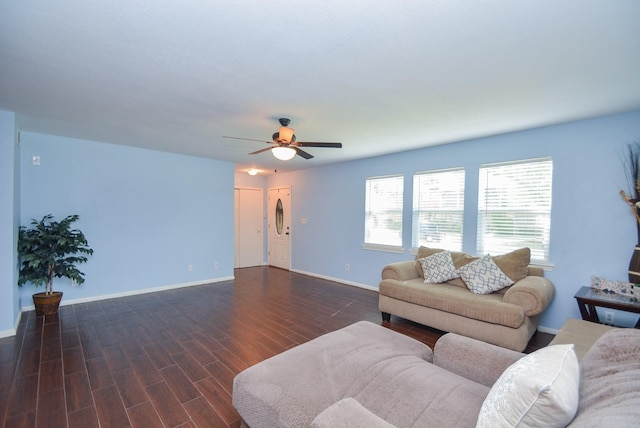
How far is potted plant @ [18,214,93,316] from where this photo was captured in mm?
3588

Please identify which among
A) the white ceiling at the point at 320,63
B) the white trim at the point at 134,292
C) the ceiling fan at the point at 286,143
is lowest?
the white trim at the point at 134,292

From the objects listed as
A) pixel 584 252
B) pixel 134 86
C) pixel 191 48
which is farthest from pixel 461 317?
pixel 134 86

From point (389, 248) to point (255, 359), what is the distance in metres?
3.04

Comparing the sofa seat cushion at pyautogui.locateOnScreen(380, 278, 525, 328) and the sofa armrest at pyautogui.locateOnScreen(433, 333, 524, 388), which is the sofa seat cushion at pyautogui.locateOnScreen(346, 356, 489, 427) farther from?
the sofa seat cushion at pyautogui.locateOnScreen(380, 278, 525, 328)

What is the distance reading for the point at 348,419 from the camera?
107cm

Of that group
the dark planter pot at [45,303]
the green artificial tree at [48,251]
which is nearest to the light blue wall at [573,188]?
the green artificial tree at [48,251]

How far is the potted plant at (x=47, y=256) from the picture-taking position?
3588 millimetres

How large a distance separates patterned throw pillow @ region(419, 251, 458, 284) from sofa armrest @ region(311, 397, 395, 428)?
286 centimetres

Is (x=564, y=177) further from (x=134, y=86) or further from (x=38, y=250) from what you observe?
(x=38, y=250)

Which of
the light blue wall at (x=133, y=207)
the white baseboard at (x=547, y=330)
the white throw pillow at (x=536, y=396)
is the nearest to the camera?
the white throw pillow at (x=536, y=396)

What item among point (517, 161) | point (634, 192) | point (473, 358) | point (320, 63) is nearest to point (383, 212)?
point (517, 161)

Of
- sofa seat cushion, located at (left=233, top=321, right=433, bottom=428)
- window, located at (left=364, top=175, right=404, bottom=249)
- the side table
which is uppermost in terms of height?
window, located at (left=364, top=175, right=404, bottom=249)

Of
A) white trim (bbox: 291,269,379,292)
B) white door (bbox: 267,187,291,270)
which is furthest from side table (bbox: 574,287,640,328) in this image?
white door (bbox: 267,187,291,270)

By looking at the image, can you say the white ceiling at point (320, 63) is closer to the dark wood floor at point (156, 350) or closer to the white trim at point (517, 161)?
the white trim at point (517, 161)
